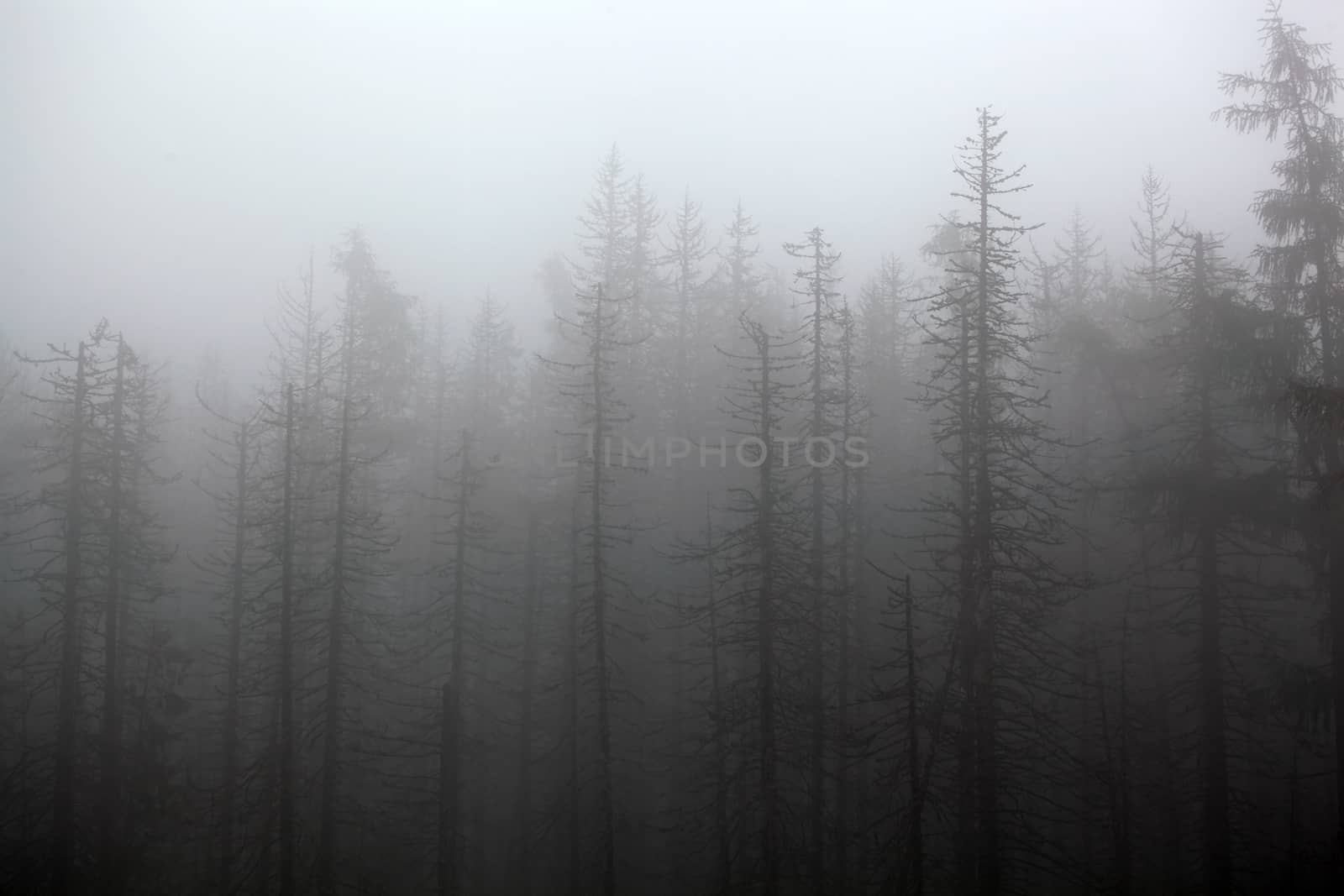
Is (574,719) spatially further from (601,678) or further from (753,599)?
(753,599)

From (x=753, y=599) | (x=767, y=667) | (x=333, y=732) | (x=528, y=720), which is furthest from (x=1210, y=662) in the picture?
(x=333, y=732)

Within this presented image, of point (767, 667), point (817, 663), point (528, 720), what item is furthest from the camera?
point (528, 720)

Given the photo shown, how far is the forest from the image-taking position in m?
15.3

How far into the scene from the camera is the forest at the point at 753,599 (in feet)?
50.3

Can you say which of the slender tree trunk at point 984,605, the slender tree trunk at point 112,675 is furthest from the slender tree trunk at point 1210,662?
the slender tree trunk at point 112,675

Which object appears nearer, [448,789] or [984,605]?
[984,605]

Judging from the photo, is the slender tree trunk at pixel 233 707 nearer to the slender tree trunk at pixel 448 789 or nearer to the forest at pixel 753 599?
the forest at pixel 753 599

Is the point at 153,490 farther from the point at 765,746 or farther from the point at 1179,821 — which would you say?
the point at 1179,821

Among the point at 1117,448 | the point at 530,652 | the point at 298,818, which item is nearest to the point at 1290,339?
the point at 1117,448

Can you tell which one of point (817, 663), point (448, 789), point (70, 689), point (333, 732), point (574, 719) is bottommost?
point (448, 789)

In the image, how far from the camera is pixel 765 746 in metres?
16.6

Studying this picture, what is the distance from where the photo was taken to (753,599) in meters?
A: 18.0

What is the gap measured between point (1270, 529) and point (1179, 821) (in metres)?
→ 12.0

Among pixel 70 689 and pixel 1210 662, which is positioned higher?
pixel 1210 662
